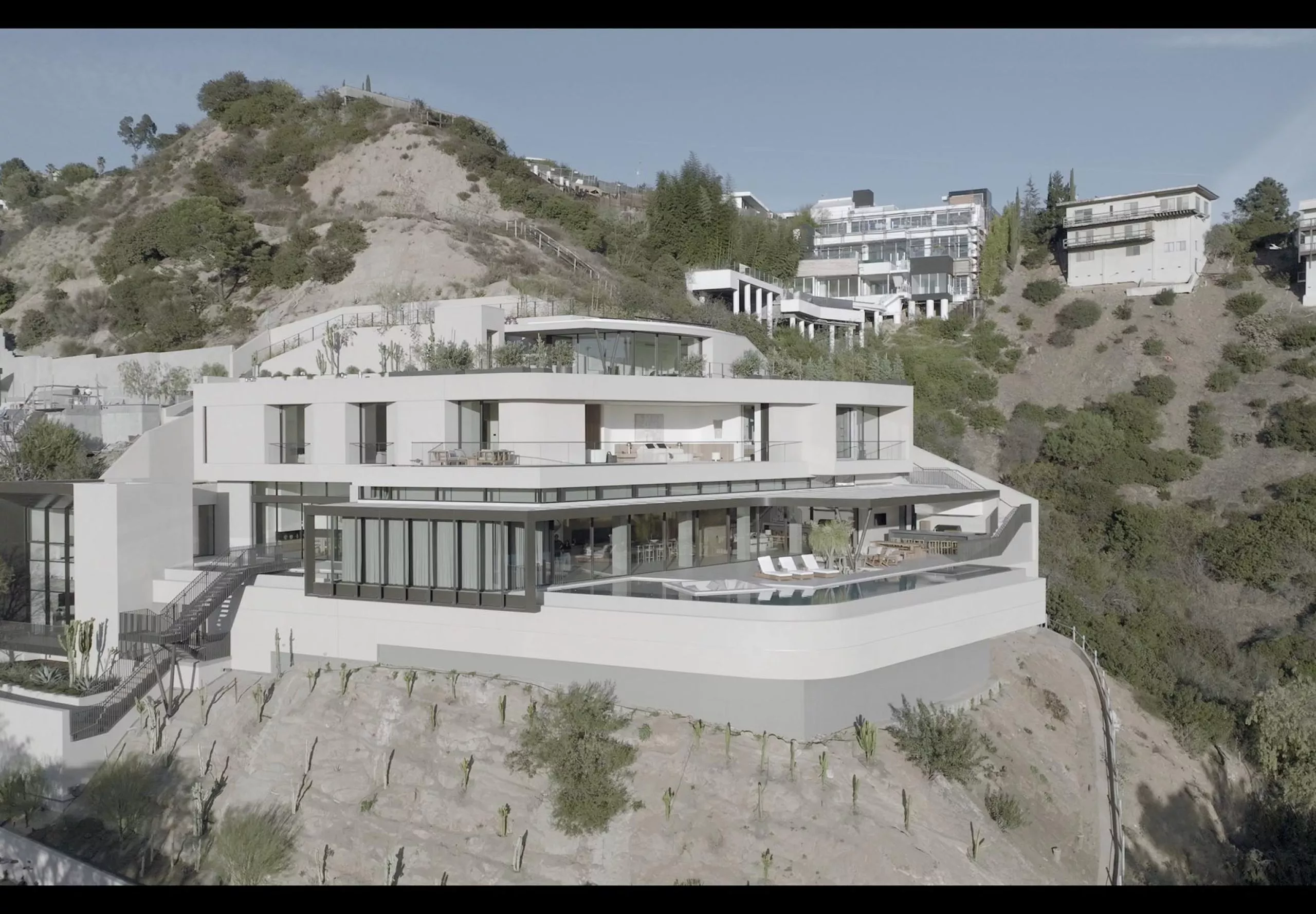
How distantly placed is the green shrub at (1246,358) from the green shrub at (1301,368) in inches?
47.7

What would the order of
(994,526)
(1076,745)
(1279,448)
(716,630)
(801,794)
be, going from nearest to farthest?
(801,794), (716,630), (1076,745), (994,526), (1279,448)

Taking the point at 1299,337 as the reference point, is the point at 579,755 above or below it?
below

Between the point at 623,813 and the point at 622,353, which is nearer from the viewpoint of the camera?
the point at 623,813

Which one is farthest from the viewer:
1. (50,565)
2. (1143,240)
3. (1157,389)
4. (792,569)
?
(1143,240)

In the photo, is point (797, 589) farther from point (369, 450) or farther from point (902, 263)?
point (902, 263)

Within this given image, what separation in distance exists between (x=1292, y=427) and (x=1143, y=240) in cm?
2325

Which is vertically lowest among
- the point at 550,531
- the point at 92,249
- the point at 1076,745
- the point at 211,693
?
the point at 1076,745

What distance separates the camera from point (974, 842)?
20062 mm

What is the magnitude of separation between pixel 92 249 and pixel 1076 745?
2777 inches

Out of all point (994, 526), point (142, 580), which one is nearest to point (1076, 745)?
point (994, 526)

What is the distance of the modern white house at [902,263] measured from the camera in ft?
246

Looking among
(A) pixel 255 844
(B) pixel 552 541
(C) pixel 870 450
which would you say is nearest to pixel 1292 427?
(C) pixel 870 450

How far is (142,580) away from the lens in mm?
27484
